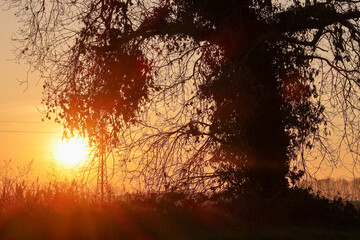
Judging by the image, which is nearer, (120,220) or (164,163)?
(120,220)

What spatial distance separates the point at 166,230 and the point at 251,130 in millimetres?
4619

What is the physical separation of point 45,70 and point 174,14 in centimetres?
389

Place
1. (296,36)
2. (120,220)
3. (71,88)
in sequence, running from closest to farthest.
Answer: (120,220) → (71,88) → (296,36)

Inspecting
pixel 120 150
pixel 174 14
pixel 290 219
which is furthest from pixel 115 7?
pixel 290 219

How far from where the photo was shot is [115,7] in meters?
14.8

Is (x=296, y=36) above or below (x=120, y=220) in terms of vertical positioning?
above

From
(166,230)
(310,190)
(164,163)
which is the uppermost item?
(164,163)

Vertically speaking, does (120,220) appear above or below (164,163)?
below

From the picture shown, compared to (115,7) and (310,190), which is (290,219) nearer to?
(310,190)

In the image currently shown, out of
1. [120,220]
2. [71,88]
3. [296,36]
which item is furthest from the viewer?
[296,36]

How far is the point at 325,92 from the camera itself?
14.9 meters

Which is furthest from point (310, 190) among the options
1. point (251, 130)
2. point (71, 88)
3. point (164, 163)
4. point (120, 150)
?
point (71, 88)

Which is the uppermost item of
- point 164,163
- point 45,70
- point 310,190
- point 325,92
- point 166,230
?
point 45,70

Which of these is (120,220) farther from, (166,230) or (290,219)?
(290,219)
